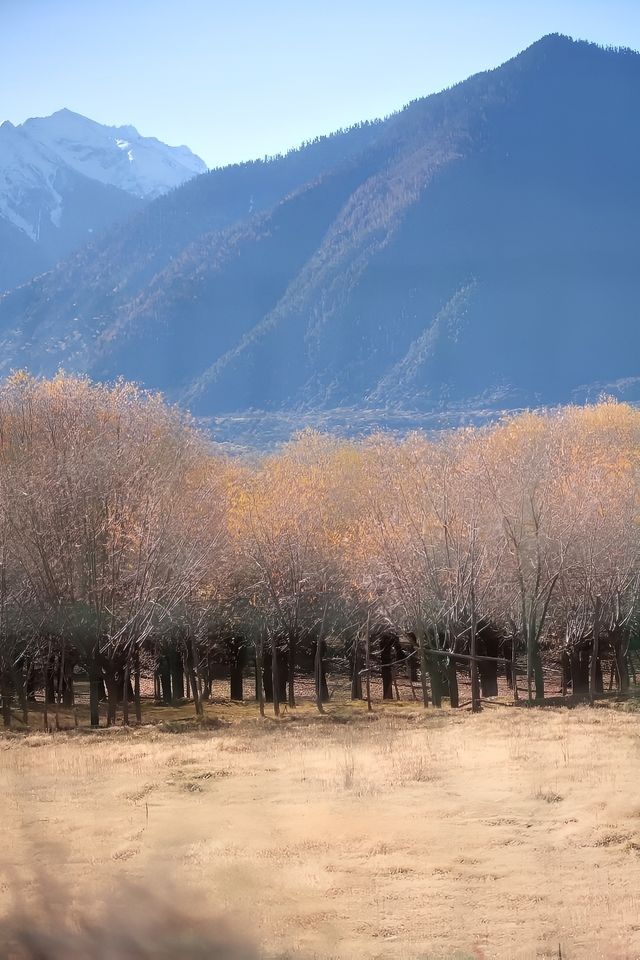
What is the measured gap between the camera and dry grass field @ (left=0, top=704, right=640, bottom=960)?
41.0ft

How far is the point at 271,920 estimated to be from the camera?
12.8m

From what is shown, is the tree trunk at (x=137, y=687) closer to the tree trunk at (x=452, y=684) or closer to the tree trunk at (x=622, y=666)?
the tree trunk at (x=452, y=684)

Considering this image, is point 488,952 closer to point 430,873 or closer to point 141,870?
point 430,873

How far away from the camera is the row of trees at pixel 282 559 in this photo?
3203 centimetres

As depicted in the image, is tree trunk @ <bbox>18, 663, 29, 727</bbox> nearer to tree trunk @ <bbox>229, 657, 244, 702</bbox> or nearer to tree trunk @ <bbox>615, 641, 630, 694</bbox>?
tree trunk @ <bbox>229, 657, 244, 702</bbox>

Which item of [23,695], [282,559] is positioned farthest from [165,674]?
[23,695]

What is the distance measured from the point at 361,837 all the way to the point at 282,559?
75.2 feet

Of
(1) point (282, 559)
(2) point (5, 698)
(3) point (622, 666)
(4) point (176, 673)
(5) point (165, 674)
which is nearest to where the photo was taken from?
(2) point (5, 698)

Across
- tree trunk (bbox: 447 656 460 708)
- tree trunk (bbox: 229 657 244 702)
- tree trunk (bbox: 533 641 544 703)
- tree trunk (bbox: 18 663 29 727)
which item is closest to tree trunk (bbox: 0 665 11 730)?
tree trunk (bbox: 18 663 29 727)

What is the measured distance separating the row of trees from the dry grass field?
6.85m

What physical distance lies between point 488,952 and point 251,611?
29.2 meters

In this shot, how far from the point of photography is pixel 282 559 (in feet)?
128

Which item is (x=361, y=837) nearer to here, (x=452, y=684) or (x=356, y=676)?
(x=452, y=684)

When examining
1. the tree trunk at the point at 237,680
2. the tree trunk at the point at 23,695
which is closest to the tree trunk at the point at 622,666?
the tree trunk at the point at 237,680
